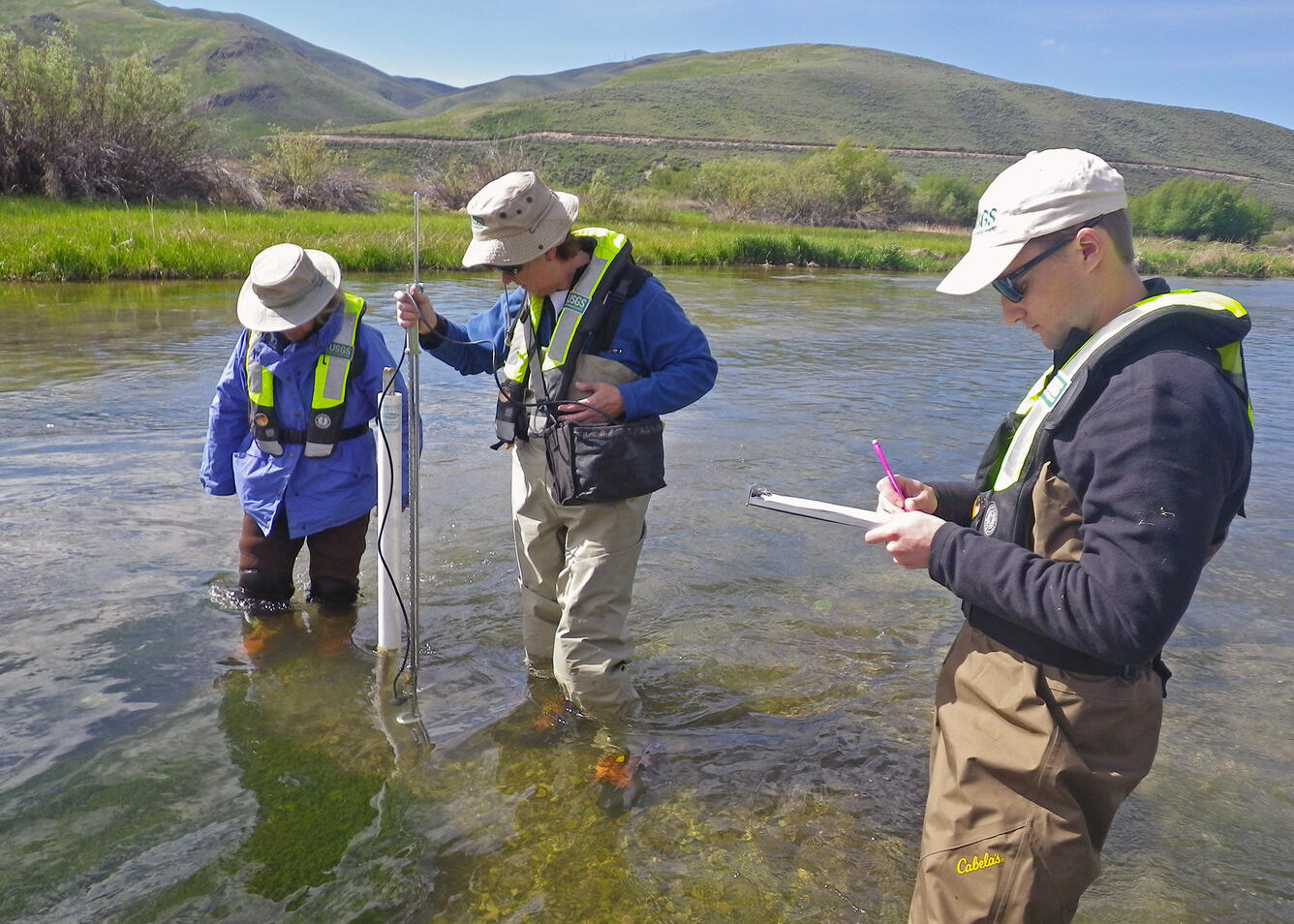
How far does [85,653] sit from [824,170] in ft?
210

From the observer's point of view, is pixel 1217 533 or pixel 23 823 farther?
pixel 23 823

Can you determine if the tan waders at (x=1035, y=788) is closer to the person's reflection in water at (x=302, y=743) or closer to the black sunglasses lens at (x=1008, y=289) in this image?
the black sunglasses lens at (x=1008, y=289)

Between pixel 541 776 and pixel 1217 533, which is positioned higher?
pixel 1217 533

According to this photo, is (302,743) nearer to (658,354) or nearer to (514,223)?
(658,354)

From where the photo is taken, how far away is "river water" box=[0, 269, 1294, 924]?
3.67m

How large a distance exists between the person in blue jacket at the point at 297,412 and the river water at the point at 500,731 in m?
0.79

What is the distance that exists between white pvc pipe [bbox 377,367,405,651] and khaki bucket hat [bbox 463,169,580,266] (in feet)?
2.27

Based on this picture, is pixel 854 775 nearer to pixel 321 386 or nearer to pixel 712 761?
pixel 712 761

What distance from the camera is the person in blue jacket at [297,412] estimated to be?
15.4ft

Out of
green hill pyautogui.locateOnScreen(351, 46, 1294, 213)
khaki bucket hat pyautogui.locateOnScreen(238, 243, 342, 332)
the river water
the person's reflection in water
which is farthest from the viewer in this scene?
green hill pyautogui.locateOnScreen(351, 46, 1294, 213)

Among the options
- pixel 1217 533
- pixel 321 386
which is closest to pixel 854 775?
pixel 1217 533

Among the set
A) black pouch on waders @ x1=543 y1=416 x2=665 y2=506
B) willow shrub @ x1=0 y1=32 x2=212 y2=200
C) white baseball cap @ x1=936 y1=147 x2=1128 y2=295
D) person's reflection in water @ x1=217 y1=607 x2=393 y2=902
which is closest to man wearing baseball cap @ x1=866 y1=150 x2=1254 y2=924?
white baseball cap @ x1=936 y1=147 x2=1128 y2=295

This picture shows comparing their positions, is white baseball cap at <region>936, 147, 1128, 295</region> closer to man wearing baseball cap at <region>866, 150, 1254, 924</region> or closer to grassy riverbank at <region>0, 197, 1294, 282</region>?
man wearing baseball cap at <region>866, 150, 1254, 924</region>

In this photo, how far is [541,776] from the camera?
433 cm
